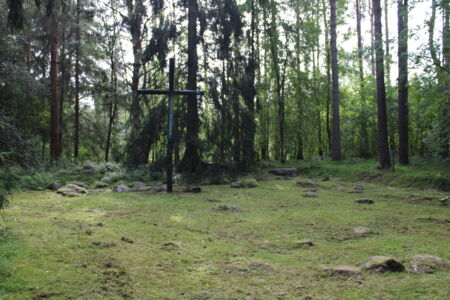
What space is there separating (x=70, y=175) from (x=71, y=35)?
10413 mm

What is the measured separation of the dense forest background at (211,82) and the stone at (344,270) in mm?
4577

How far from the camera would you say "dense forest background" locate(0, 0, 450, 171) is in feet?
41.0

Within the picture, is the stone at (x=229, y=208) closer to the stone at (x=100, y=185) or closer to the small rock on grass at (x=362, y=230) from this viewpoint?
the small rock on grass at (x=362, y=230)

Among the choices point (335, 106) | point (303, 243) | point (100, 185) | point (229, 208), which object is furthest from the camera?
point (335, 106)

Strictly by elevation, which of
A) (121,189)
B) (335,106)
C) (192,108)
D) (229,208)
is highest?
(335,106)

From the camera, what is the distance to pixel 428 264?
12.1 ft

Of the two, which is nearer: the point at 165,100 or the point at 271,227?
the point at 271,227

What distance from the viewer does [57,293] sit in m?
2.91

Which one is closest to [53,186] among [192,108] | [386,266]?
[192,108]

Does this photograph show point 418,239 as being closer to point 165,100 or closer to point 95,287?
point 95,287

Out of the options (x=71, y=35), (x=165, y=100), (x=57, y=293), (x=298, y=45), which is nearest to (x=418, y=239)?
(x=57, y=293)

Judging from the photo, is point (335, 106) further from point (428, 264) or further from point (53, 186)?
point (428, 264)

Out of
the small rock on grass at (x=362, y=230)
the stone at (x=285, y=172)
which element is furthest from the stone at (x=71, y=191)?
the stone at (x=285, y=172)

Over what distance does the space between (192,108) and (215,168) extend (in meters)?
2.38
